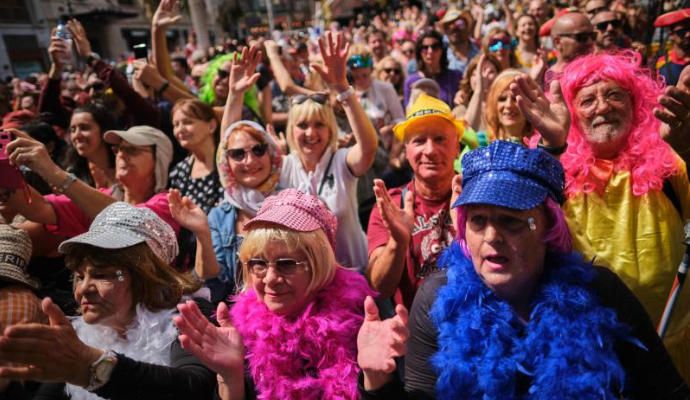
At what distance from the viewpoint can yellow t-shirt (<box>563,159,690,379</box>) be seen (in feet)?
5.81

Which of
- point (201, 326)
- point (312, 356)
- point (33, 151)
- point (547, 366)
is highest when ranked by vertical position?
point (33, 151)

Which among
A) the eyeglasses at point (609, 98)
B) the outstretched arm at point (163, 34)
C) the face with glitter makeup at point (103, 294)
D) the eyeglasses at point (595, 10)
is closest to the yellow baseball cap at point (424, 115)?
the eyeglasses at point (609, 98)

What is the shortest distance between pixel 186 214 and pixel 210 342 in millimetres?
930

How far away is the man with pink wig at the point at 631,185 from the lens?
177 centimetres

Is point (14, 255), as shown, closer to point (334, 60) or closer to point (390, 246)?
point (390, 246)

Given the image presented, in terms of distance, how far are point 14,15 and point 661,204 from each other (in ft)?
86.9

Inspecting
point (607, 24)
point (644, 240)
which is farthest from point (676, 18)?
point (644, 240)

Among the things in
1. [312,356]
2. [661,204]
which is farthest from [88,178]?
[661,204]

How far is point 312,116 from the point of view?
2.71 metres

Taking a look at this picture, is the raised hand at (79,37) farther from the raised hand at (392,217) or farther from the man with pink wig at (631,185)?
the man with pink wig at (631,185)

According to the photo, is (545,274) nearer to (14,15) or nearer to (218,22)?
(14,15)

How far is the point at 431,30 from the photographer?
445cm

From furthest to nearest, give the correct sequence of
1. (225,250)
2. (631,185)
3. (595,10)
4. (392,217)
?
(595,10), (225,250), (392,217), (631,185)

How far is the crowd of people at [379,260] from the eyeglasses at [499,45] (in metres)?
1.28
